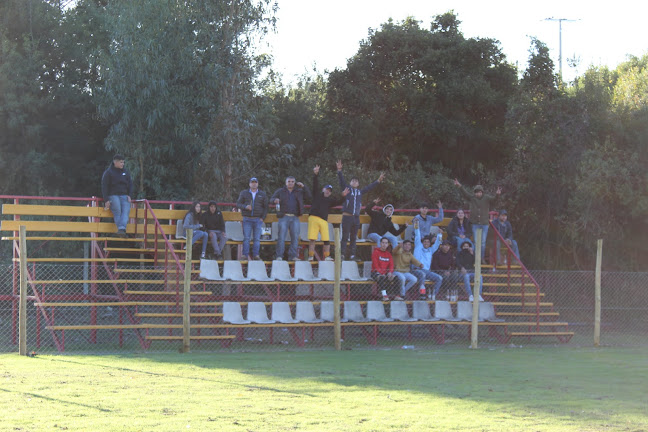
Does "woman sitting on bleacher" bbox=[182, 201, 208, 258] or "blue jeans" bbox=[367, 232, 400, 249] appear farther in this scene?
"blue jeans" bbox=[367, 232, 400, 249]

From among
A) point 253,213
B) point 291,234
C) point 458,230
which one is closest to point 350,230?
point 291,234

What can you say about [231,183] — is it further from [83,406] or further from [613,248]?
[83,406]

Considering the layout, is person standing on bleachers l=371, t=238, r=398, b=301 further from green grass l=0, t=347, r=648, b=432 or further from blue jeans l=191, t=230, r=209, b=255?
blue jeans l=191, t=230, r=209, b=255

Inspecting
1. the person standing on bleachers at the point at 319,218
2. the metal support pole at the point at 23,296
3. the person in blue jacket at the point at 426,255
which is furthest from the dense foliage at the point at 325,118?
the metal support pole at the point at 23,296

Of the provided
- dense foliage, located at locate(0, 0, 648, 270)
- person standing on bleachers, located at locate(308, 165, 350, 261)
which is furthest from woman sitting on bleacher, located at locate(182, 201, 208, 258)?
dense foliage, located at locate(0, 0, 648, 270)

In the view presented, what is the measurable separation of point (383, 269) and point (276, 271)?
222 cm

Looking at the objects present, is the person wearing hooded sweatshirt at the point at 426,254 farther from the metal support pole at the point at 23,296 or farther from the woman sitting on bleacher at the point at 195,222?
the metal support pole at the point at 23,296

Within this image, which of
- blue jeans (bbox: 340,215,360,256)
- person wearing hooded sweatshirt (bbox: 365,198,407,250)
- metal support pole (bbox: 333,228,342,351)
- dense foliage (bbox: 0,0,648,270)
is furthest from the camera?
dense foliage (bbox: 0,0,648,270)

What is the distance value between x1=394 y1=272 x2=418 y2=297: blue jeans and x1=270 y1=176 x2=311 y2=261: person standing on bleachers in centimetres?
237

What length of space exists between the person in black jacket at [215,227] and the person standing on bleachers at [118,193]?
1.67 m

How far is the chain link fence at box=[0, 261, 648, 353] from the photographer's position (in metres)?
15.8

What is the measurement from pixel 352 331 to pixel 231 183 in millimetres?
9764

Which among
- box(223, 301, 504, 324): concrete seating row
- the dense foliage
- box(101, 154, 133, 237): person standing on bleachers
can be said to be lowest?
box(223, 301, 504, 324): concrete seating row

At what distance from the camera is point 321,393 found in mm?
9898
